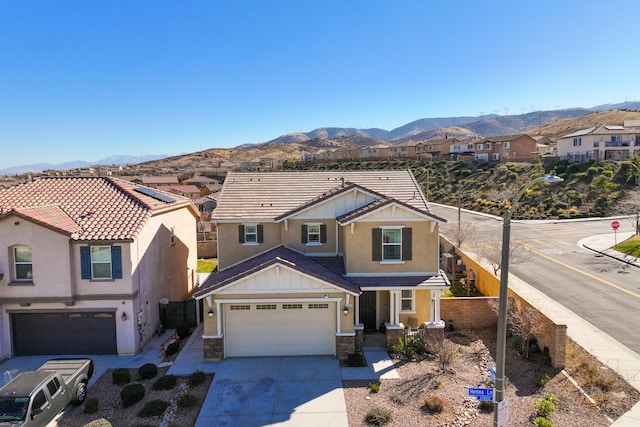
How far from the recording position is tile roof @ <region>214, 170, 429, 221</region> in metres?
20.2

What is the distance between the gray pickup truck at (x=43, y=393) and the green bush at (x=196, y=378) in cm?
331

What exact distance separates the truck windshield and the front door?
12685 millimetres

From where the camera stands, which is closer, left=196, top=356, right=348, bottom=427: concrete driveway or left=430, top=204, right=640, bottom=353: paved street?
left=196, top=356, right=348, bottom=427: concrete driveway

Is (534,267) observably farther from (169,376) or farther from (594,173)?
(594,173)

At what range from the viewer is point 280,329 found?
16453 millimetres

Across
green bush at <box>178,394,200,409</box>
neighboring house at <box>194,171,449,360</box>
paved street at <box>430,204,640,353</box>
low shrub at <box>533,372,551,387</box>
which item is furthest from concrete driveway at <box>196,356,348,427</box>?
paved street at <box>430,204,640,353</box>

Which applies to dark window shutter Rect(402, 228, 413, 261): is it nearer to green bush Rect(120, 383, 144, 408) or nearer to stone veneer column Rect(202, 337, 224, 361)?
stone veneer column Rect(202, 337, 224, 361)

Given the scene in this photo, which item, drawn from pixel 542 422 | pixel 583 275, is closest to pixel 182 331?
pixel 542 422

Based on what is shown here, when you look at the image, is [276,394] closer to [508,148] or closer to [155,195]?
[155,195]

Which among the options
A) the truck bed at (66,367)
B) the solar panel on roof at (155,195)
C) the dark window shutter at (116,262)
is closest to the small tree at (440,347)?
the truck bed at (66,367)

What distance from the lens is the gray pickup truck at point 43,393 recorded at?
10484 mm

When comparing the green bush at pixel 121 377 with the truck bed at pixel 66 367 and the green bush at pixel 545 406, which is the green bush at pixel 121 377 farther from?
the green bush at pixel 545 406

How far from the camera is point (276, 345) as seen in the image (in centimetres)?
1650

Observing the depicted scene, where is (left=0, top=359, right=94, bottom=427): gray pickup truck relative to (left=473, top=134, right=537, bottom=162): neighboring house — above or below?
below
